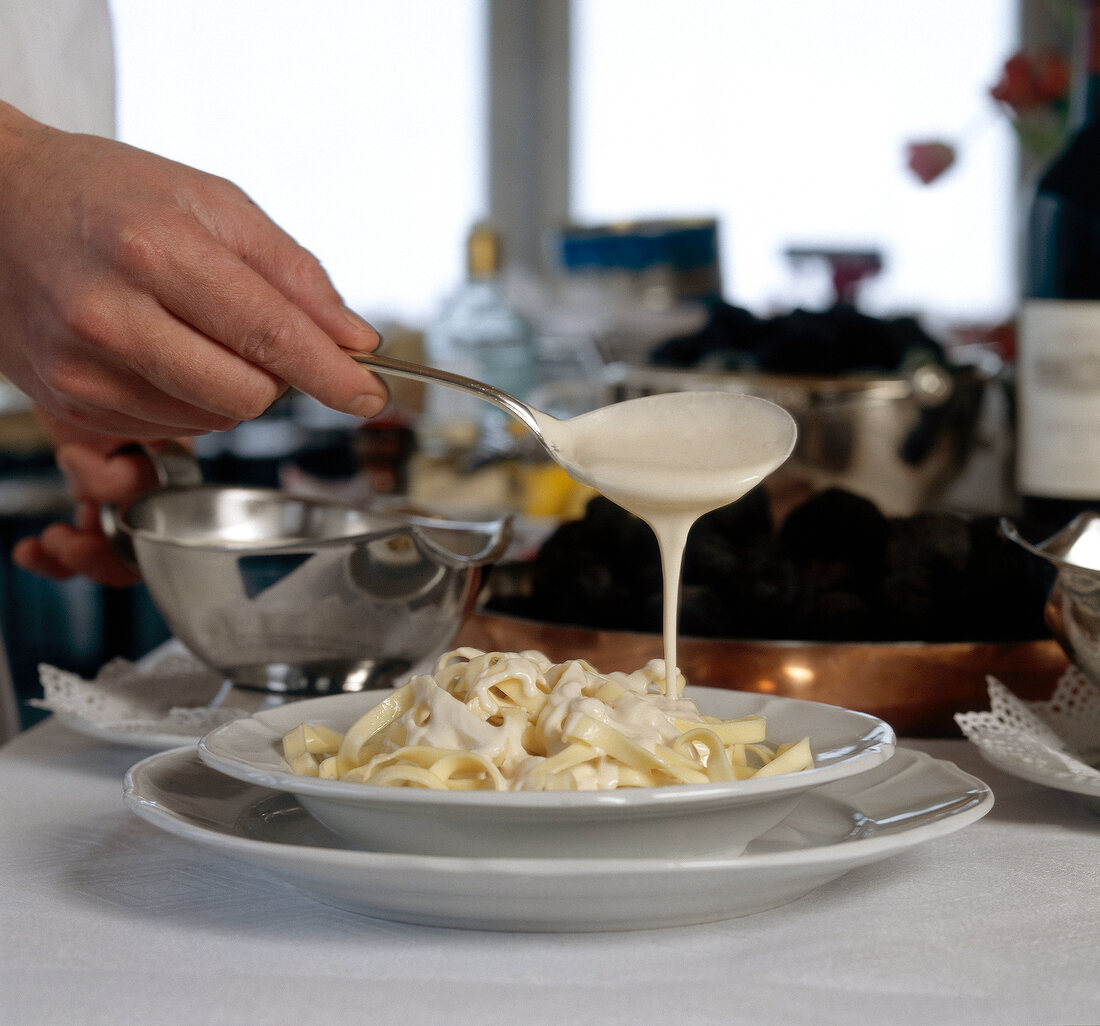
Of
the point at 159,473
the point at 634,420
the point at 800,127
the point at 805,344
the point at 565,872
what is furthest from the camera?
the point at 800,127

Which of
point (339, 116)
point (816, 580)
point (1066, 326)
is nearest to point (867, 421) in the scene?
point (1066, 326)

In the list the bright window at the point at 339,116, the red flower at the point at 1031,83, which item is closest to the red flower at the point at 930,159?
the red flower at the point at 1031,83

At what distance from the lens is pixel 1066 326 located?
100 centimetres

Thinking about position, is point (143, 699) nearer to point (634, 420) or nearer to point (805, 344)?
point (634, 420)

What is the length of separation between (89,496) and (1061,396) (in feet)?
2.40

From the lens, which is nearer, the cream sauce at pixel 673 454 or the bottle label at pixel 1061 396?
the cream sauce at pixel 673 454

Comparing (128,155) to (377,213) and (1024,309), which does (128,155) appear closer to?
(1024,309)

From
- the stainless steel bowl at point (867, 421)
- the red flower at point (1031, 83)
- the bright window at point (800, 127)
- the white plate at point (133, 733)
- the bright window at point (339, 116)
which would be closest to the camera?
the white plate at point (133, 733)

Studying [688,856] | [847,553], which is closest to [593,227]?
[847,553]

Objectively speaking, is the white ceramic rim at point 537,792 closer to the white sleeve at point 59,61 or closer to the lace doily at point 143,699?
the lace doily at point 143,699

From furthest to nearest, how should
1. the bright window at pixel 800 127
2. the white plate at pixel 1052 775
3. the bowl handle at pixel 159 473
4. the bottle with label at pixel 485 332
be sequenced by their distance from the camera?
1. the bright window at pixel 800 127
2. the bottle with label at pixel 485 332
3. the bowl handle at pixel 159 473
4. the white plate at pixel 1052 775

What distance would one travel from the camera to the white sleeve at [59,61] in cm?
106

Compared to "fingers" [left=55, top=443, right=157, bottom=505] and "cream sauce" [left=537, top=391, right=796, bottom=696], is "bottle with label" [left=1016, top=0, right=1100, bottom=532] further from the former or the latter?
"fingers" [left=55, top=443, right=157, bottom=505]

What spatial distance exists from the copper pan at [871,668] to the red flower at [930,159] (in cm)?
92
